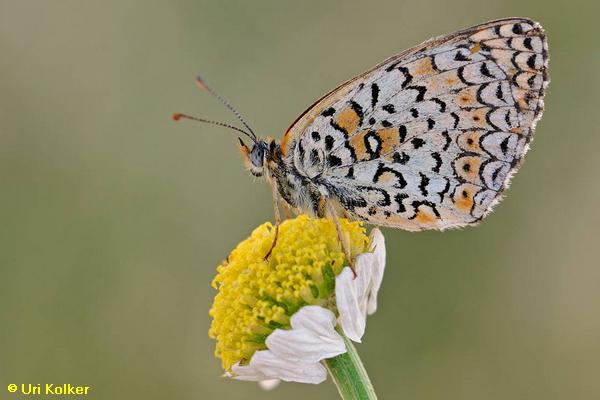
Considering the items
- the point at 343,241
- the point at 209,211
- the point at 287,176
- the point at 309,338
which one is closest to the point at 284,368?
the point at 309,338

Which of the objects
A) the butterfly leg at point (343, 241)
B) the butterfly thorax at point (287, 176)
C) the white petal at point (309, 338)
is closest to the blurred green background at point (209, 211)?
the butterfly thorax at point (287, 176)

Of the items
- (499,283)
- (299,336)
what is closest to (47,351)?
(499,283)

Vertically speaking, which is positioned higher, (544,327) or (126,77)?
(126,77)

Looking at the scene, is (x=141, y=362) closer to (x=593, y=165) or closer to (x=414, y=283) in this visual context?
(x=414, y=283)

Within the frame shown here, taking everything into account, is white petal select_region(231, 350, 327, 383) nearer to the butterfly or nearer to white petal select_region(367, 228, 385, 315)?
white petal select_region(367, 228, 385, 315)

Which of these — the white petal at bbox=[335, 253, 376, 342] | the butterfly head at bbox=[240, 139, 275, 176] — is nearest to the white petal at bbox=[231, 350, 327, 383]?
the white petal at bbox=[335, 253, 376, 342]

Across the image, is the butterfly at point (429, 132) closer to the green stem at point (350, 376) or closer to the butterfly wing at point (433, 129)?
the butterfly wing at point (433, 129)
